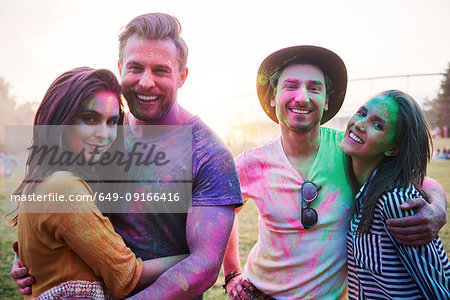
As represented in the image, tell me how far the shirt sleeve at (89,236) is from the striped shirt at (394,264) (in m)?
1.41

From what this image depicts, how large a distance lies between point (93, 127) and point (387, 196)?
5.85ft

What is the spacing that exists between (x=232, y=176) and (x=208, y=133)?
1.05 ft

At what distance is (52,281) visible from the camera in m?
1.75

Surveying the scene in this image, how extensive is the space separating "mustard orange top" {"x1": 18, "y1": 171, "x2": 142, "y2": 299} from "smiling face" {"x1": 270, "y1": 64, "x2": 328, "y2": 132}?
1.46 metres

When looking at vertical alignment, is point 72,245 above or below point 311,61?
below

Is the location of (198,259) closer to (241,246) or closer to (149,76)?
(149,76)

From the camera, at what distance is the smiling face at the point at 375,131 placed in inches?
92.9

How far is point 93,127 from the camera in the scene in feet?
6.38

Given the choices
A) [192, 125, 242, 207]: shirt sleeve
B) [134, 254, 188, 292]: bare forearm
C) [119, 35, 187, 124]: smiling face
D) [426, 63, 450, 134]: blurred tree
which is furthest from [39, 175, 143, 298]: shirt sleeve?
[426, 63, 450, 134]: blurred tree

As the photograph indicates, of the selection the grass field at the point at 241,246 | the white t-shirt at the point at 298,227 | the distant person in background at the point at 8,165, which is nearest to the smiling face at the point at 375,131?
the white t-shirt at the point at 298,227

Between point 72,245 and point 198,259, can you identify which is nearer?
point 72,245

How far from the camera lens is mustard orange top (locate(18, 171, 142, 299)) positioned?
1.67 m

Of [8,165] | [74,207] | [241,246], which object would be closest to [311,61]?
[74,207]

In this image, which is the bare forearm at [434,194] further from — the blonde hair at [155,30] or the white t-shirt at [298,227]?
the blonde hair at [155,30]
